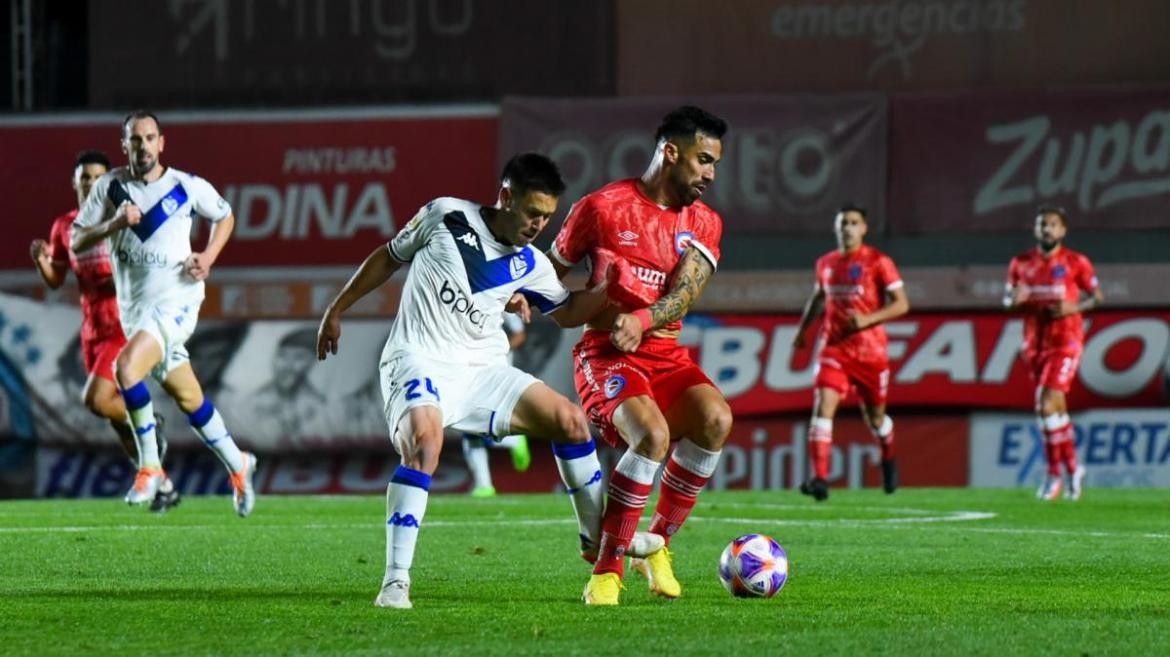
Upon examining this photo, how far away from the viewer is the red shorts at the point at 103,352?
12.5 metres

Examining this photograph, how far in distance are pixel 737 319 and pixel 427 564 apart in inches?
440

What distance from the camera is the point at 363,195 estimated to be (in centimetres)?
2053

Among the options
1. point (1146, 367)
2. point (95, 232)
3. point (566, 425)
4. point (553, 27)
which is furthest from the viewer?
point (553, 27)

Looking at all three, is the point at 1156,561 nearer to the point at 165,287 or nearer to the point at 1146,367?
the point at 165,287

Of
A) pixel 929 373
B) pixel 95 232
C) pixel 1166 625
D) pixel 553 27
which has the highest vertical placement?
pixel 553 27

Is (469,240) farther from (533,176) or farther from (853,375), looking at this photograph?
(853,375)

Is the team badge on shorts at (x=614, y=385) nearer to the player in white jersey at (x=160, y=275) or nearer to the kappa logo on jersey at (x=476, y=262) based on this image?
the kappa logo on jersey at (x=476, y=262)

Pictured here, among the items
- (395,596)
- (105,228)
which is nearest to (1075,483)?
(105,228)

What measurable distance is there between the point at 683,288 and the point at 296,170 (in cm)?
1376

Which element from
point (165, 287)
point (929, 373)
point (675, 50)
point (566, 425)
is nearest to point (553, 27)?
point (675, 50)

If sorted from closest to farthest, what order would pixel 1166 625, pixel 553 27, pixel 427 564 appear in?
pixel 1166 625 → pixel 427 564 → pixel 553 27

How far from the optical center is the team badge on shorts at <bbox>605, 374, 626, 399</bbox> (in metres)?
7.34

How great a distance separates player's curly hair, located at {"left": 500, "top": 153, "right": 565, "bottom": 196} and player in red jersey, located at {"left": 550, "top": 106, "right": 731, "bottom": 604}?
668 millimetres

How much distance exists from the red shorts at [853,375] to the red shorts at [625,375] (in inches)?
301
